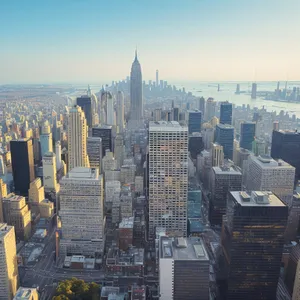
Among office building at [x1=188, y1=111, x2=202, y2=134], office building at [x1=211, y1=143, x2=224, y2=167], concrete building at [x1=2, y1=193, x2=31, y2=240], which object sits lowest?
concrete building at [x1=2, y1=193, x2=31, y2=240]

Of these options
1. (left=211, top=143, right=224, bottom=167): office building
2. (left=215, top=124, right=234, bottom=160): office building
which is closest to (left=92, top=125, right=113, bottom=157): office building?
(left=211, top=143, right=224, bottom=167): office building

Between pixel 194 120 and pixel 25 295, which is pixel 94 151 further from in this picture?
pixel 25 295

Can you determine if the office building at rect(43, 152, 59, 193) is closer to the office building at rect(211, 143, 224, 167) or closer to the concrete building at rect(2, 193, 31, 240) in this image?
the concrete building at rect(2, 193, 31, 240)

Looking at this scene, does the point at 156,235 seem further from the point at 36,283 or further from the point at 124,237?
the point at 36,283

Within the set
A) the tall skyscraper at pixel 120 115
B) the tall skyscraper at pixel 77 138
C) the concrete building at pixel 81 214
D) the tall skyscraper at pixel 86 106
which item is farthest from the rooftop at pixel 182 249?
the tall skyscraper at pixel 120 115

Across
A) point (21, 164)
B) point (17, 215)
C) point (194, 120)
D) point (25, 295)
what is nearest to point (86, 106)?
point (194, 120)

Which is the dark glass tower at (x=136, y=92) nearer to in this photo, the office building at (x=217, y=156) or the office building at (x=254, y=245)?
the office building at (x=217, y=156)
